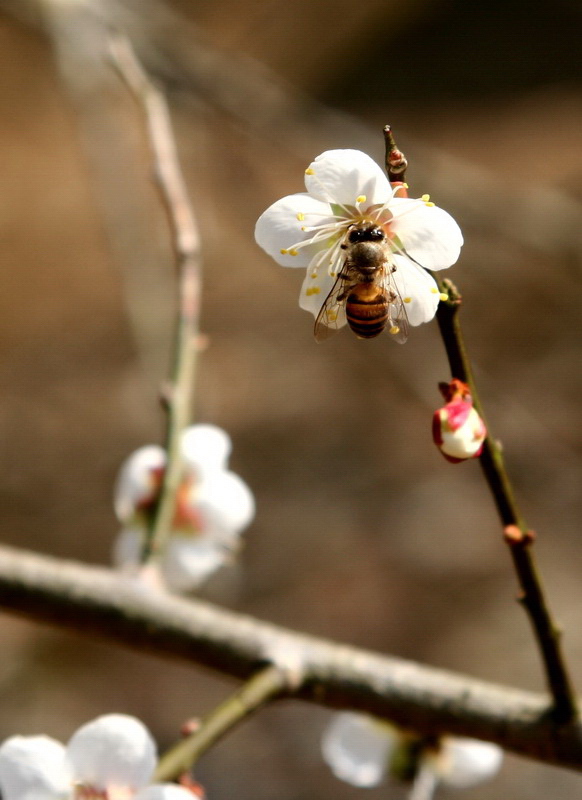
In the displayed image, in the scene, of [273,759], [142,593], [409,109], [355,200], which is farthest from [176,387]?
[409,109]

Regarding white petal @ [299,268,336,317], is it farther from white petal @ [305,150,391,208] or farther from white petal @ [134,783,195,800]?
white petal @ [134,783,195,800]

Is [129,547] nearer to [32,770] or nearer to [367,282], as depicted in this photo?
[32,770]

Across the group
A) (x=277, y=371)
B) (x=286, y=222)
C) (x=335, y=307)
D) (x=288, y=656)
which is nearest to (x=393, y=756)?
(x=288, y=656)

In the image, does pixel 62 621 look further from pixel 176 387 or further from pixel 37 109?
pixel 37 109

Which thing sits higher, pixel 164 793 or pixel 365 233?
pixel 365 233

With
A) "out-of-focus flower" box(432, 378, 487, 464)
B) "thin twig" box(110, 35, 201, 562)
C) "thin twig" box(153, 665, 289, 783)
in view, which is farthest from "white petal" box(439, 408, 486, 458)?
"thin twig" box(110, 35, 201, 562)

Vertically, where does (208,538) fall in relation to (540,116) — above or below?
below
